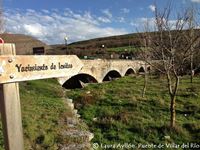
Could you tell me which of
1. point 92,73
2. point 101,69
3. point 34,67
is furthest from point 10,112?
point 101,69

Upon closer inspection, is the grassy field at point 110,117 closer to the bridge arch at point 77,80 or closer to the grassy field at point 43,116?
the grassy field at point 43,116

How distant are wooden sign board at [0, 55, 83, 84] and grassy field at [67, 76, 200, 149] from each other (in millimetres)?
7644

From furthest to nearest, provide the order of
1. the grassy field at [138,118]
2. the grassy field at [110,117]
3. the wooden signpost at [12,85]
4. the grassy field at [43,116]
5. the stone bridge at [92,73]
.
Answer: the stone bridge at [92,73], the grassy field at [138,118], the grassy field at [110,117], the grassy field at [43,116], the wooden signpost at [12,85]

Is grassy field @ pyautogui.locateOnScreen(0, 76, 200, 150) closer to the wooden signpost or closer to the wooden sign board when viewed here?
the wooden sign board

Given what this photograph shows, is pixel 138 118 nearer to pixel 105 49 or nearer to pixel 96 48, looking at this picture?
pixel 105 49

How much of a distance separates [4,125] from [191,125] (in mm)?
11626

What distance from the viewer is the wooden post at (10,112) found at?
333 cm

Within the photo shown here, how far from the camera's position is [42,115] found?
12.9 meters

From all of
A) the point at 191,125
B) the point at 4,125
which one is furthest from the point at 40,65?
the point at 191,125

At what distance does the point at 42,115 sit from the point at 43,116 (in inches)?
6.8

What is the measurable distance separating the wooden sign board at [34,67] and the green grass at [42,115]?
5.74m

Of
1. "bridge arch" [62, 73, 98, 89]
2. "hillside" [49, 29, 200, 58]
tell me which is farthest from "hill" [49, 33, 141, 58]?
"bridge arch" [62, 73, 98, 89]

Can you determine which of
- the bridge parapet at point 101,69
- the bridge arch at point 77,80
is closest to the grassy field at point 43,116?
the bridge parapet at point 101,69

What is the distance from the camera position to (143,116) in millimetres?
15180
